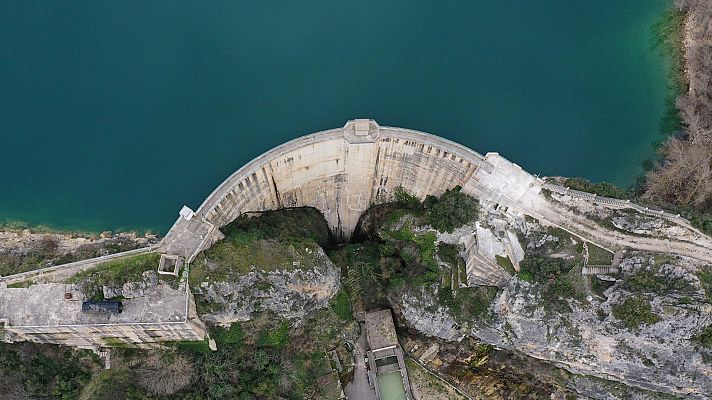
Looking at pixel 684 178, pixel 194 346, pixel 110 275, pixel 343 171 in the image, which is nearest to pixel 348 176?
pixel 343 171

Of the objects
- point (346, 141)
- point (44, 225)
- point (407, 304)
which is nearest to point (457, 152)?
point (346, 141)

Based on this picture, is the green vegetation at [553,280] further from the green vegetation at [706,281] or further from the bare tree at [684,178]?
the bare tree at [684,178]

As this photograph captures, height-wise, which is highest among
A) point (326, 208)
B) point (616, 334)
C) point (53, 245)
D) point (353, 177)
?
point (353, 177)

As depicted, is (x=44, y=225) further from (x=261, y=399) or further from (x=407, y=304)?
(x=407, y=304)

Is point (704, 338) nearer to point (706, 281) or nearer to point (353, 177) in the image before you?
point (706, 281)

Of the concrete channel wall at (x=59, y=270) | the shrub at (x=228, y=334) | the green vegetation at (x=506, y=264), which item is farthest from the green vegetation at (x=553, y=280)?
the concrete channel wall at (x=59, y=270)

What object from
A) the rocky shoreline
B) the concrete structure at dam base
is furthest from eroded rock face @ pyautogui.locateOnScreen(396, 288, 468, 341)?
the rocky shoreline
